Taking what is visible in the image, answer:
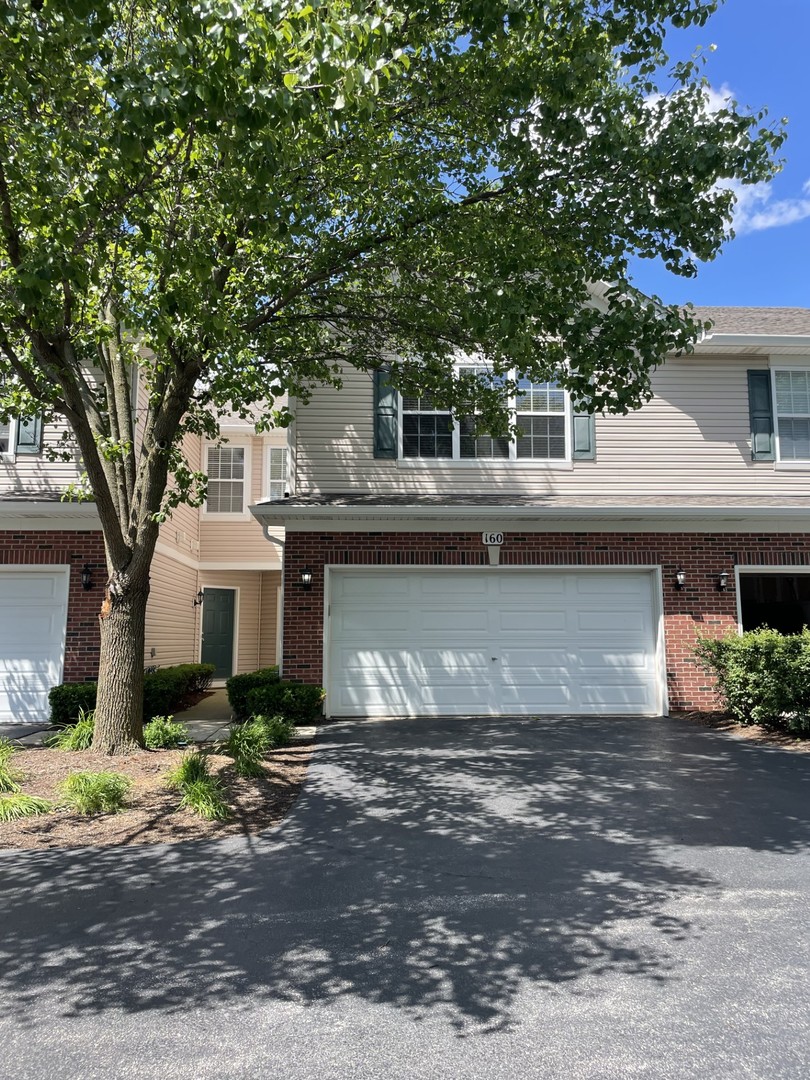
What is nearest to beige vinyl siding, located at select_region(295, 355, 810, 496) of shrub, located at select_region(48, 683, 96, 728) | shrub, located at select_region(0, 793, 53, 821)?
shrub, located at select_region(48, 683, 96, 728)

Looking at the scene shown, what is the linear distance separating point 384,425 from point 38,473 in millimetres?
5425

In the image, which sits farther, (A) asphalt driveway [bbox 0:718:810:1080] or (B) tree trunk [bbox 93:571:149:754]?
(B) tree trunk [bbox 93:571:149:754]

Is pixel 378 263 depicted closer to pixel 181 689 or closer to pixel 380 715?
pixel 380 715

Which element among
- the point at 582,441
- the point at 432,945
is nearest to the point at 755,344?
the point at 582,441

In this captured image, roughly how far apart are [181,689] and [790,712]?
922 cm

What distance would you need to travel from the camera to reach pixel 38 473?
12305 millimetres

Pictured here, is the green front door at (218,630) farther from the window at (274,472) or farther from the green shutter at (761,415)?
the green shutter at (761,415)

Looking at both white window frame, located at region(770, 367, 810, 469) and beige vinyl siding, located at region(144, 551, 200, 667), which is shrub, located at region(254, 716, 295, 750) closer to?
beige vinyl siding, located at region(144, 551, 200, 667)

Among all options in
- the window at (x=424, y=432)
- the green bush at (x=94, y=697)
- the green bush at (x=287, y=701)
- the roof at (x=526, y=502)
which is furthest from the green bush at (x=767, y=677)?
the green bush at (x=94, y=697)

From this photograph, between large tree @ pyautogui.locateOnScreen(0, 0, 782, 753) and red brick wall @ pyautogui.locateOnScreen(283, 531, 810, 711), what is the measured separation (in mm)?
2859

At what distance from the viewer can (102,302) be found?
843 centimetres

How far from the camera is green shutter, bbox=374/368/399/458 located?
40.9 feet

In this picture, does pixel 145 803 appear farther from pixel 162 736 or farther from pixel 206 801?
pixel 162 736

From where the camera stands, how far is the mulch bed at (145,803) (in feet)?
19.6
